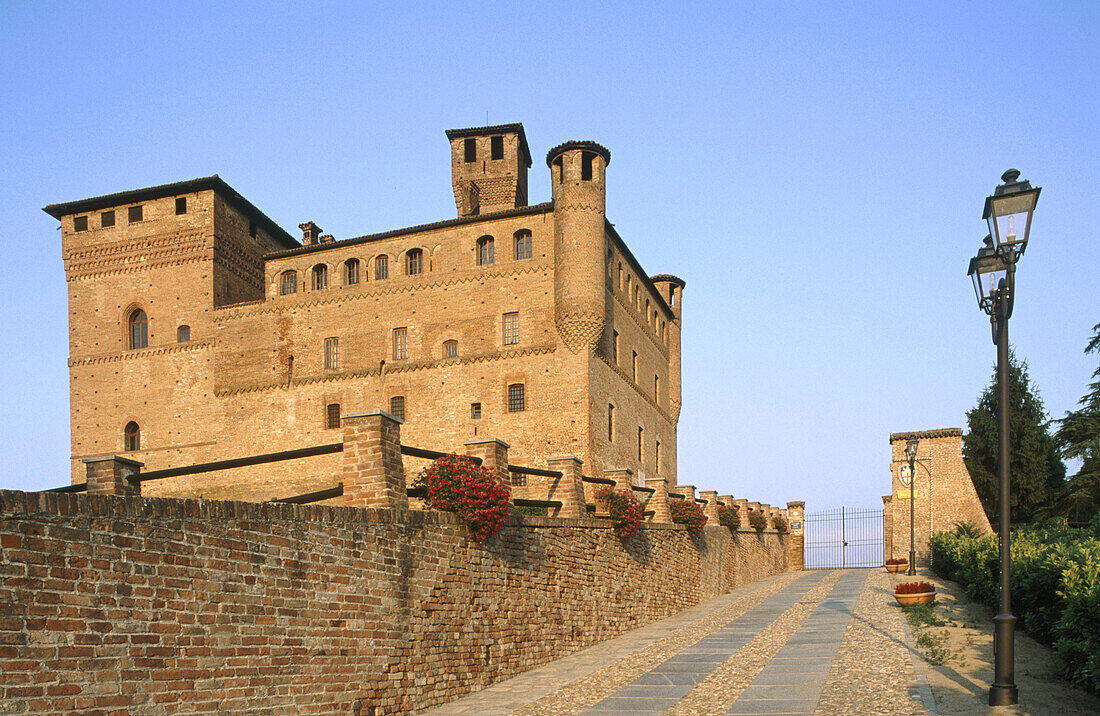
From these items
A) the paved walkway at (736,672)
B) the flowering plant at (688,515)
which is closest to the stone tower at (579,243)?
the flowering plant at (688,515)

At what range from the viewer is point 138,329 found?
38781 millimetres

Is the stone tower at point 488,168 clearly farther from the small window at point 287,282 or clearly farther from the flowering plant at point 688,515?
the flowering plant at point 688,515

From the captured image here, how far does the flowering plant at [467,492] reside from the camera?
1223 cm

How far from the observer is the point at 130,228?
128 ft

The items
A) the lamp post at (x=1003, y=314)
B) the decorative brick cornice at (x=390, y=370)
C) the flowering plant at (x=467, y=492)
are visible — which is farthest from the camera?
the decorative brick cornice at (x=390, y=370)

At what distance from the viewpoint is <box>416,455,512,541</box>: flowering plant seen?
12.2 metres

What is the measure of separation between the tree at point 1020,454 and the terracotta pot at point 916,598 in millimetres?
22598

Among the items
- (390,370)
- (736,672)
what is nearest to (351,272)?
(390,370)

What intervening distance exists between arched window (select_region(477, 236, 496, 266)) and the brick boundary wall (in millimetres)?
21052

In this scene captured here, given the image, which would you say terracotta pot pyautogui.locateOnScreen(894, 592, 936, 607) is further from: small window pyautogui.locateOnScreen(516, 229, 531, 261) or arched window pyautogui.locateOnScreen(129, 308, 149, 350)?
arched window pyautogui.locateOnScreen(129, 308, 149, 350)

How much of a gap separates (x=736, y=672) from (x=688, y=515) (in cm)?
1043

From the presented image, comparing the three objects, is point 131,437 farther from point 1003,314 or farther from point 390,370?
point 1003,314

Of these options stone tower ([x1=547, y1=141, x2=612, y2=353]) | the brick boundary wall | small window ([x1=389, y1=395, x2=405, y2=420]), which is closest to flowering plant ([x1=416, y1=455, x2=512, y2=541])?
the brick boundary wall

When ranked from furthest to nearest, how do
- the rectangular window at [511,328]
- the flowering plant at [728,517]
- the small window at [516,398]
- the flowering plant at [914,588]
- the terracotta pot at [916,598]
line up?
1. the rectangular window at [511,328]
2. the small window at [516,398]
3. the flowering plant at [728,517]
4. the flowering plant at [914,588]
5. the terracotta pot at [916,598]
